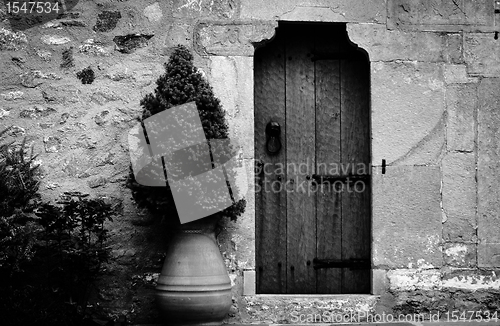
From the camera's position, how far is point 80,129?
15.8 feet

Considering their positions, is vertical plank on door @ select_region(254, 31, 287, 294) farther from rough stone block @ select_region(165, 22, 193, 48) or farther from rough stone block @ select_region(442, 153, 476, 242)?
rough stone block @ select_region(442, 153, 476, 242)

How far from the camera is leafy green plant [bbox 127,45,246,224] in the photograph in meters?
4.36

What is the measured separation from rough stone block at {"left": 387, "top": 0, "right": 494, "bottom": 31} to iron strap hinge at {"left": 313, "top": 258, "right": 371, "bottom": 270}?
1.49 metres

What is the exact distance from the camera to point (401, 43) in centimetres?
493

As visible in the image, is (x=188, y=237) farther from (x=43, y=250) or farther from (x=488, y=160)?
(x=488, y=160)

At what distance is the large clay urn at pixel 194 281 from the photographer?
4.27m

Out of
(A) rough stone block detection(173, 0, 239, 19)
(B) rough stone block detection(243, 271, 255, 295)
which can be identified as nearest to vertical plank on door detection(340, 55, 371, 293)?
(B) rough stone block detection(243, 271, 255, 295)

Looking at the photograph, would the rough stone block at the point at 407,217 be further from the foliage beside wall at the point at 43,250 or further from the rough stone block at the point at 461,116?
the foliage beside wall at the point at 43,250

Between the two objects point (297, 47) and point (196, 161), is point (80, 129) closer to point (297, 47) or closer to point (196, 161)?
point (196, 161)

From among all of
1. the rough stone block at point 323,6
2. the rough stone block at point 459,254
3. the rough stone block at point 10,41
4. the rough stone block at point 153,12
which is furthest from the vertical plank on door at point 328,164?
the rough stone block at point 10,41

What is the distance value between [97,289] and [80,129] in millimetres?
970

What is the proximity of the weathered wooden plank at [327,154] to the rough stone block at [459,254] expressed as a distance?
25.9 inches

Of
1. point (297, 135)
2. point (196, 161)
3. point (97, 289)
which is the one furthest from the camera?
point (297, 135)

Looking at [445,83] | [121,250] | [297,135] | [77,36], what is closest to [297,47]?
[297,135]
